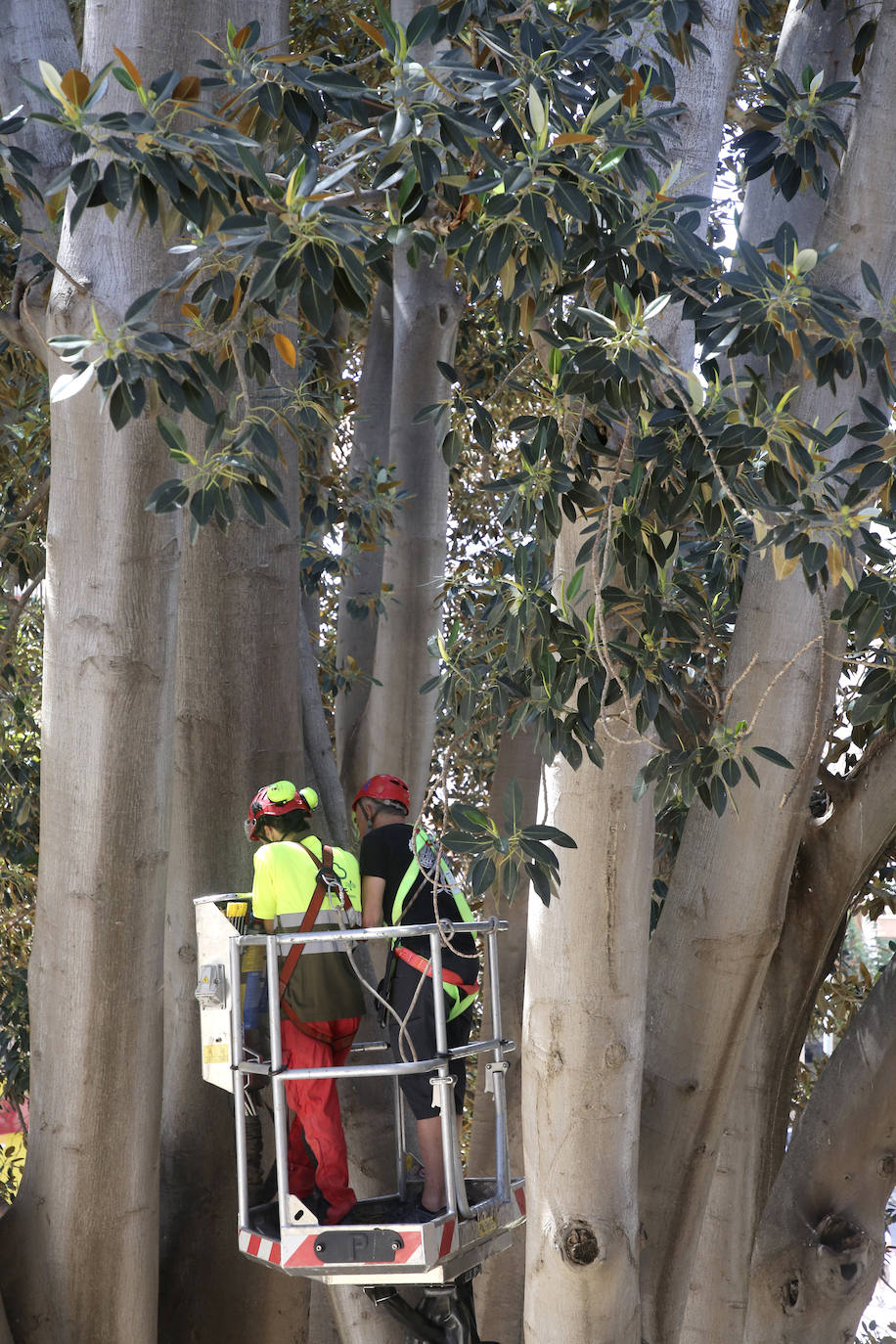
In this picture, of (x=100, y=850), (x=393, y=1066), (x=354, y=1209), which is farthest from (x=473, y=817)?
(x=354, y=1209)

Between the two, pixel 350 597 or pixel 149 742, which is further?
pixel 350 597

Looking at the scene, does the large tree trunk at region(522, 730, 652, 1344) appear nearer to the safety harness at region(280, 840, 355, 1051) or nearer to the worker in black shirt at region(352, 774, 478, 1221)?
the worker in black shirt at region(352, 774, 478, 1221)

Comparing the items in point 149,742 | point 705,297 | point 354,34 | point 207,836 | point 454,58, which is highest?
point 354,34

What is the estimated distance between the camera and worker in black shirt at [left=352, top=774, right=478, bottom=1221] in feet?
13.3

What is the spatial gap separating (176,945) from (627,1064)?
6.79 ft

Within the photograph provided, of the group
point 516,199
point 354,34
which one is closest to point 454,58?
point 516,199

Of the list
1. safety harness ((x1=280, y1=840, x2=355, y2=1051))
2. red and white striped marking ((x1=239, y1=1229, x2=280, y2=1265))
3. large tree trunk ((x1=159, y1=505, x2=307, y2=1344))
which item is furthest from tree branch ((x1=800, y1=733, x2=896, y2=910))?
red and white striped marking ((x1=239, y1=1229, x2=280, y2=1265))

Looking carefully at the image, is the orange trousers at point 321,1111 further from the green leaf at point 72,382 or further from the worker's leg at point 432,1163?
the green leaf at point 72,382

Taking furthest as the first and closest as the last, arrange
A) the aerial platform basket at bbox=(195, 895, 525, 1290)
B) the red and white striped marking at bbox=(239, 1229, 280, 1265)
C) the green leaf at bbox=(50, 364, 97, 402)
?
the red and white striped marking at bbox=(239, 1229, 280, 1265)
the aerial platform basket at bbox=(195, 895, 525, 1290)
the green leaf at bbox=(50, 364, 97, 402)

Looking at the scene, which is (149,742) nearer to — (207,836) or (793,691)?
(207,836)

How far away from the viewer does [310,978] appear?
398 centimetres

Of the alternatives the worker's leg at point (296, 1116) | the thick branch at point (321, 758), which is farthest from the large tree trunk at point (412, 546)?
the worker's leg at point (296, 1116)

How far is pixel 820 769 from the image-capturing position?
15.4 feet

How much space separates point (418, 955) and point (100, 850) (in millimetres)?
1055
